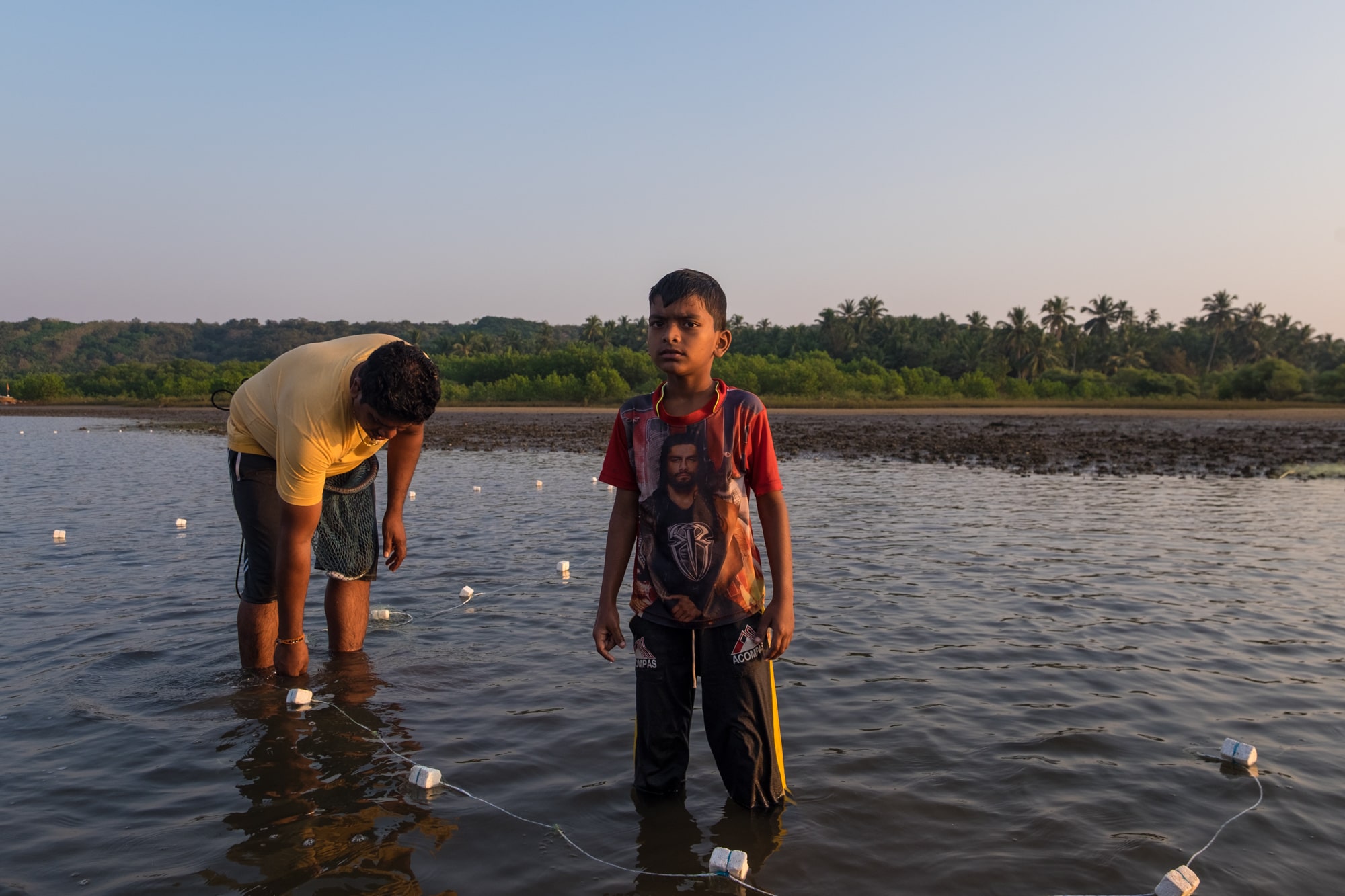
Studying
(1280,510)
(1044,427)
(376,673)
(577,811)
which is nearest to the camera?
(577,811)

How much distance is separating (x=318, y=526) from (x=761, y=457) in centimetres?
287

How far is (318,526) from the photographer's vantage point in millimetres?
5109

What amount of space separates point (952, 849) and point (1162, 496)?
12715 mm

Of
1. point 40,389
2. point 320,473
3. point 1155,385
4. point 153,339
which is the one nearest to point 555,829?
point 320,473

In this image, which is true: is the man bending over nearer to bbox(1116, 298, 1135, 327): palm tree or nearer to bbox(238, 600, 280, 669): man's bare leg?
bbox(238, 600, 280, 669): man's bare leg

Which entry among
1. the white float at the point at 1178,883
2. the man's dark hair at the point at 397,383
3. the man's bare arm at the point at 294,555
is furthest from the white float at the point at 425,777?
the white float at the point at 1178,883

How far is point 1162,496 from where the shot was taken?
47.1 feet

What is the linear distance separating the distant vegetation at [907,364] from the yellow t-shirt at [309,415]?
57299 mm

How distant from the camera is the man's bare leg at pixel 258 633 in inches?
202

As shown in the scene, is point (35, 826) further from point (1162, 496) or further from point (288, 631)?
point (1162, 496)

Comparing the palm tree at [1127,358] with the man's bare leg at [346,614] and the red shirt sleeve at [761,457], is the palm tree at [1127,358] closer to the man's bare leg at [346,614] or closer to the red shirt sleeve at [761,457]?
the man's bare leg at [346,614]

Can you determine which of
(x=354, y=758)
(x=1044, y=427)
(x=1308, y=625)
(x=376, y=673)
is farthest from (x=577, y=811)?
(x=1044, y=427)

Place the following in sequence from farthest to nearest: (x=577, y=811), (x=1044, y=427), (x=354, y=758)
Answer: (x=1044, y=427), (x=354, y=758), (x=577, y=811)

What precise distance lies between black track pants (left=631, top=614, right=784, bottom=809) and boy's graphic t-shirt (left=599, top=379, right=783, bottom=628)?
0.28 ft
